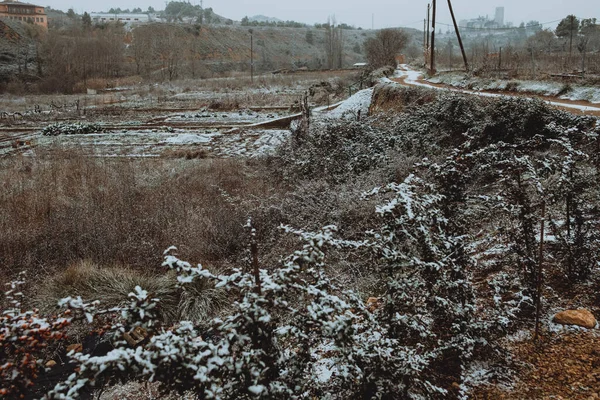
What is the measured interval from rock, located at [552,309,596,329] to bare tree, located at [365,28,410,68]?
34.9 meters

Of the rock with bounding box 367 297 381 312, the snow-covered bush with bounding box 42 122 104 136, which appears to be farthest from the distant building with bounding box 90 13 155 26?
the rock with bounding box 367 297 381 312

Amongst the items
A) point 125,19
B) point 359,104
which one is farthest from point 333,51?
point 125,19

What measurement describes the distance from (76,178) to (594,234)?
10660 mm

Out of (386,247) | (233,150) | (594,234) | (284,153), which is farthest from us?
(233,150)

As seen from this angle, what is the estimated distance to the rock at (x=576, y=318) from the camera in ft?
10.5

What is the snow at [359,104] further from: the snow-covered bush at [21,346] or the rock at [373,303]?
the snow-covered bush at [21,346]

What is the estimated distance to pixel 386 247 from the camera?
2.57 m

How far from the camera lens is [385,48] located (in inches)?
1453

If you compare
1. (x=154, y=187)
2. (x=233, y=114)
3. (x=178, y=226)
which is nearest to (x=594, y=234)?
(x=178, y=226)

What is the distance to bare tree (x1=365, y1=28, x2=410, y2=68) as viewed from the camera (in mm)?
36312

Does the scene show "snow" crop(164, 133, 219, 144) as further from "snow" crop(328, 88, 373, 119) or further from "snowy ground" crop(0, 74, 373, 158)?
"snow" crop(328, 88, 373, 119)

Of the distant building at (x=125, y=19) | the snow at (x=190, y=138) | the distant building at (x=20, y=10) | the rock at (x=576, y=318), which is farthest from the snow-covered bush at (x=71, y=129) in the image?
the distant building at (x=125, y=19)

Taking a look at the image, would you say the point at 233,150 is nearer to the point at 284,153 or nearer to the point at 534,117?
the point at 284,153

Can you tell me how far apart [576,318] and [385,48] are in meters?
37.0
